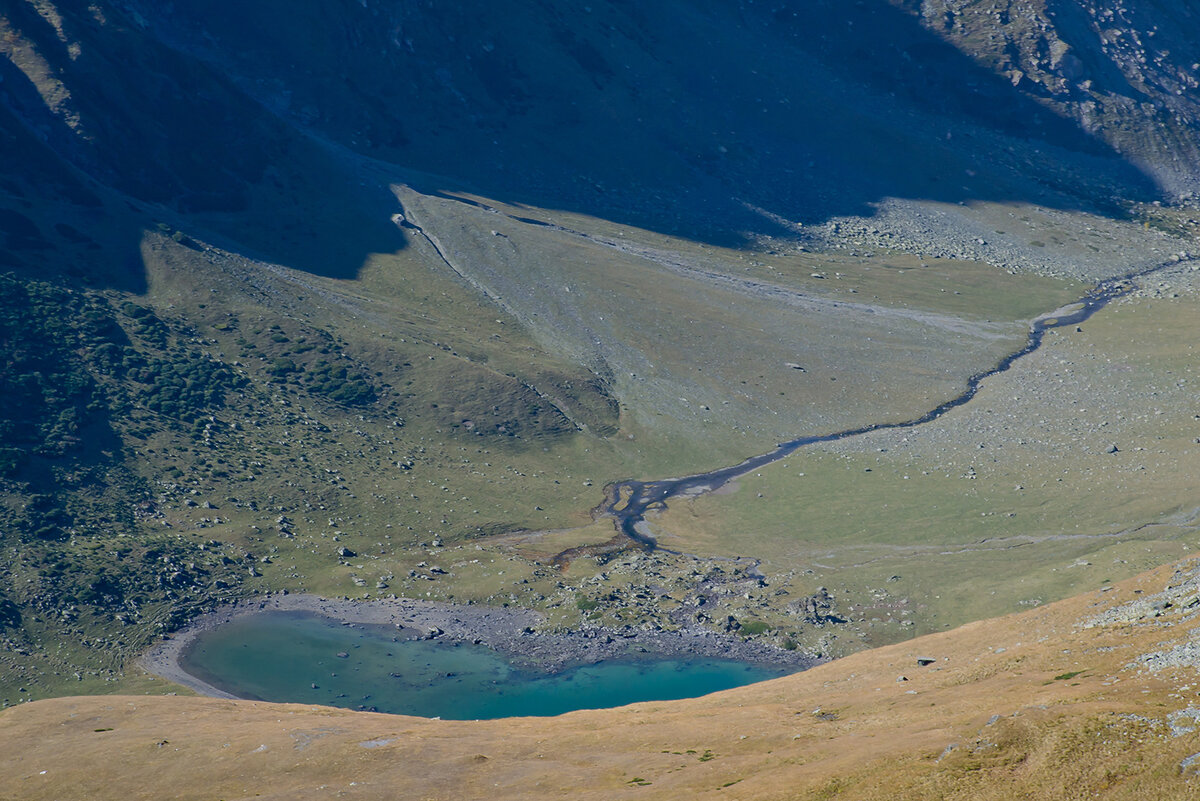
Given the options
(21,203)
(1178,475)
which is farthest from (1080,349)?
(21,203)

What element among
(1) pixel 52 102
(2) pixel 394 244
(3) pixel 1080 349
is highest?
(1) pixel 52 102

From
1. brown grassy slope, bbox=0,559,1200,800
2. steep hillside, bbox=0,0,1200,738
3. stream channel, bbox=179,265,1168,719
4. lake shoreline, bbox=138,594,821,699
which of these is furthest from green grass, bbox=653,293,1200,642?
brown grassy slope, bbox=0,559,1200,800

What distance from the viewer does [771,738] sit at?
5228 cm

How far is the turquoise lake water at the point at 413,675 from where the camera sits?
80.2 metres

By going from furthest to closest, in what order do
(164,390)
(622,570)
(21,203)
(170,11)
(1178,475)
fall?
1. (170,11)
2. (21,203)
3. (164,390)
4. (1178,475)
5. (622,570)

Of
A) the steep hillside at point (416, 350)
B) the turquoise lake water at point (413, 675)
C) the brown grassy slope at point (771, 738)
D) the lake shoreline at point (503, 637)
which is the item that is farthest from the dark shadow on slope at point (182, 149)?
the brown grassy slope at point (771, 738)

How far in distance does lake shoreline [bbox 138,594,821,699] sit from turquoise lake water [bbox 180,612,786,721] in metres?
0.95

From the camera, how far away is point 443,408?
123188 millimetres

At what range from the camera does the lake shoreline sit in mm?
85125

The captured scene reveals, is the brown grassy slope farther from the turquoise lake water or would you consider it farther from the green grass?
the green grass

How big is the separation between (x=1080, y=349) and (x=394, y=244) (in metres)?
104

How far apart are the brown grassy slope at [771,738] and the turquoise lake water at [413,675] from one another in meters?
11.0

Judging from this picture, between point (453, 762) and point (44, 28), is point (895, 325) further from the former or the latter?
point (44, 28)

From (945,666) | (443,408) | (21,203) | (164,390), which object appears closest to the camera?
(945,666)
